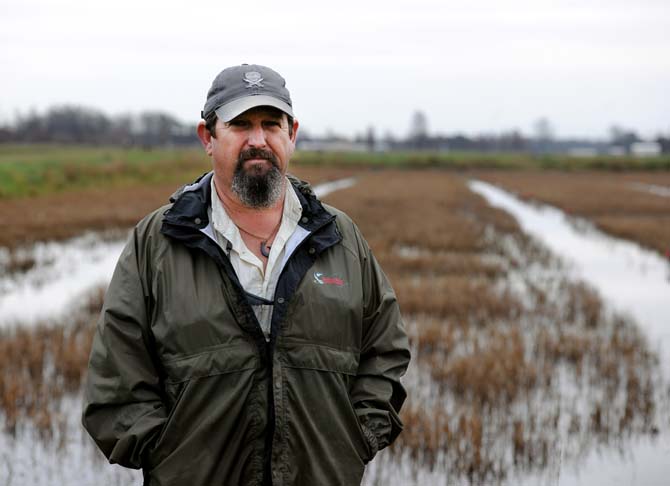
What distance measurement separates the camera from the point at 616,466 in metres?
5.29

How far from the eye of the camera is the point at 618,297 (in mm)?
11164

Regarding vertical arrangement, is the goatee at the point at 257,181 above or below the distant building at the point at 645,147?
above

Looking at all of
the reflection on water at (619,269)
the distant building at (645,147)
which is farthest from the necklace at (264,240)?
the distant building at (645,147)

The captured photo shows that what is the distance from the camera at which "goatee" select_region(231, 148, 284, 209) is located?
8.26 ft

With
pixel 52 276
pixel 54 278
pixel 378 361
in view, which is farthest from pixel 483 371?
pixel 52 276

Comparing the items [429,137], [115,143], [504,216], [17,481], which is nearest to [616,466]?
[17,481]

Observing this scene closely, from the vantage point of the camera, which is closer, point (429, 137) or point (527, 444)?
point (527, 444)

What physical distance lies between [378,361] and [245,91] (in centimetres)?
99

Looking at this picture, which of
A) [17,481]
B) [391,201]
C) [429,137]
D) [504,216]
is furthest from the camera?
[429,137]

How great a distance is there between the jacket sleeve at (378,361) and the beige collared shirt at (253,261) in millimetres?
316

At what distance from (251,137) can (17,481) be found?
3.33m

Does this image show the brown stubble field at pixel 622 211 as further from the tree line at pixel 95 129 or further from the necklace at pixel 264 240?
the tree line at pixel 95 129

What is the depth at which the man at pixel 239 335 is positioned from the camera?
2395mm

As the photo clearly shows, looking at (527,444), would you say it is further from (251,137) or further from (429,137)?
(429,137)
